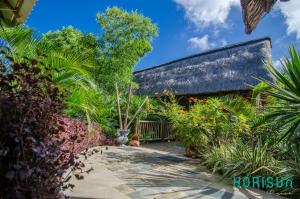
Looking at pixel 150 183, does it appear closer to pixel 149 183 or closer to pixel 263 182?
pixel 149 183

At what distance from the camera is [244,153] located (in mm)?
5453

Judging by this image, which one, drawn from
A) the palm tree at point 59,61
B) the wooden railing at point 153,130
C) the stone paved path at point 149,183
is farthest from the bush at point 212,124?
the wooden railing at point 153,130

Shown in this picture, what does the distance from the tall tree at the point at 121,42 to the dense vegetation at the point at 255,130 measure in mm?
6774

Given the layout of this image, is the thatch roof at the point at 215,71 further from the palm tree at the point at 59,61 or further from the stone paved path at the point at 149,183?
the palm tree at the point at 59,61

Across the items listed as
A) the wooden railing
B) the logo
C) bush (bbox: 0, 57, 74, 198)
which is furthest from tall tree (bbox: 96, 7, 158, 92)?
bush (bbox: 0, 57, 74, 198)

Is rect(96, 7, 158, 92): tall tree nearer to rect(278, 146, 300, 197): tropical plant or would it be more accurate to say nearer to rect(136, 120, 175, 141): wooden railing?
rect(136, 120, 175, 141): wooden railing

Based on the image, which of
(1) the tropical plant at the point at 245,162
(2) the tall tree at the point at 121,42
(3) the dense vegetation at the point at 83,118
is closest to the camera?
(3) the dense vegetation at the point at 83,118

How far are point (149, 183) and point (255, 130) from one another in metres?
3.20

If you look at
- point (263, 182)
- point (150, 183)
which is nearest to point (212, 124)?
point (263, 182)

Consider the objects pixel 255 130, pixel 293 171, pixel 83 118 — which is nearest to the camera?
pixel 293 171

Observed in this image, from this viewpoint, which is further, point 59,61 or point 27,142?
point 59,61

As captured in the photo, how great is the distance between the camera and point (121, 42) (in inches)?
584

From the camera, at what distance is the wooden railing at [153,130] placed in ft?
40.2

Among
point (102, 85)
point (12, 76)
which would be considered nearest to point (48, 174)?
point (12, 76)
